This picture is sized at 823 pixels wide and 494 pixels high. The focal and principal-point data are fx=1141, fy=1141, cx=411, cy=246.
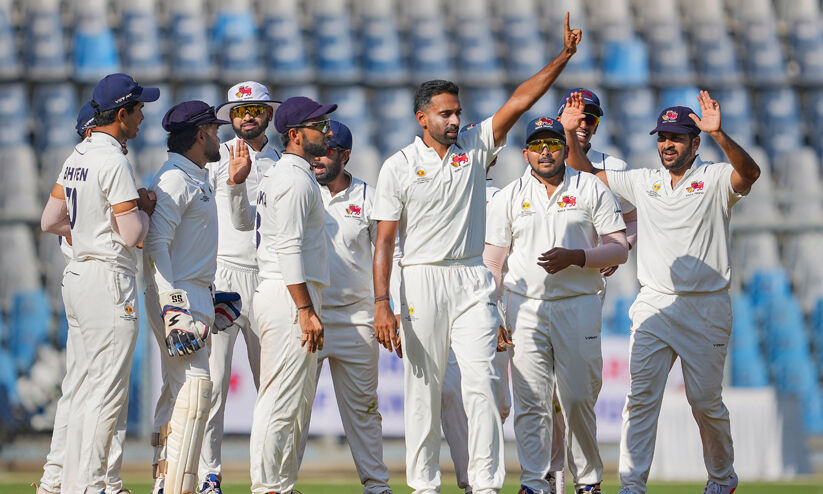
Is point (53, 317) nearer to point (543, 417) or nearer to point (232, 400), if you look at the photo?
point (232, 400)

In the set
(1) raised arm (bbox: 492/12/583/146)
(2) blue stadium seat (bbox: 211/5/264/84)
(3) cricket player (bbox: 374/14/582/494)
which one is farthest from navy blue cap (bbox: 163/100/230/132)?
(2) blue stadium seat (bbox: 211/5/264/84)

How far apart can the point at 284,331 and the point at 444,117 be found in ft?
4.96

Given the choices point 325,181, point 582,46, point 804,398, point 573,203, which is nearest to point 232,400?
point 325,181

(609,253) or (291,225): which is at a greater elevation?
(291,225)

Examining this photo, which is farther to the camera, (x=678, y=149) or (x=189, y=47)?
(x=189, y=47)

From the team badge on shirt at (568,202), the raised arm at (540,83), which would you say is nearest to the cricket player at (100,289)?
the raised arm at (540,83)

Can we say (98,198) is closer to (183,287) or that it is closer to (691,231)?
(183,287)

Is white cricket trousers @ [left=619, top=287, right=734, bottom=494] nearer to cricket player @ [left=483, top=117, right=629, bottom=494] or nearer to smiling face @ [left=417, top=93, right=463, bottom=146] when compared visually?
cricket player @ [left=483, top=117, right=629, bottom=494]

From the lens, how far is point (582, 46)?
67.4 feet

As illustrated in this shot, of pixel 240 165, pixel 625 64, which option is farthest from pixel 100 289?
pixel 625 64

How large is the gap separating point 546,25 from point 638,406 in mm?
14836

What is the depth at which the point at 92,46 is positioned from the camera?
18625 millimetres

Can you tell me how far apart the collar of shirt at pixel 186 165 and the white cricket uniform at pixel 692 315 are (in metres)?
2.94

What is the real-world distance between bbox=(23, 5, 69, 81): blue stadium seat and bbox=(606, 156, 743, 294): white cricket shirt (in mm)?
13343
